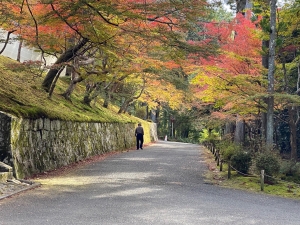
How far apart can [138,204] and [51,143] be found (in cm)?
562

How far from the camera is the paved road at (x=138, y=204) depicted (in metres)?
5.94

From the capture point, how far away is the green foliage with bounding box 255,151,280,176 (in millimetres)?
10938

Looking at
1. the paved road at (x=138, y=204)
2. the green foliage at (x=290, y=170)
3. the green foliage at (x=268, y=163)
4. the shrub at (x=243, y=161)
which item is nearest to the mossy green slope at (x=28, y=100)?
the paved road at (x=138, y=204)

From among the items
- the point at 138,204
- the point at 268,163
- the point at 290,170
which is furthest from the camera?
the point at 290,170

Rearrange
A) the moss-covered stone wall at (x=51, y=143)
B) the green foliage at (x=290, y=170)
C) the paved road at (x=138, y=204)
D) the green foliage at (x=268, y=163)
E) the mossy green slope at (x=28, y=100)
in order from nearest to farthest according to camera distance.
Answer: the paved road at (x=138, y=204), the moss-covered stone wall at (x=51, y=143), the mossy green slope at (x=28, y=100), the green foliage at (x=268, y=163), the green foliage at (x=290, y=170)

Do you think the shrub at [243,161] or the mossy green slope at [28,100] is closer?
the mossy green slope at [28,100]

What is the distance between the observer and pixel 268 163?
35.8 ft

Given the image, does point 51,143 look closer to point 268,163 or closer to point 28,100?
point 28,100

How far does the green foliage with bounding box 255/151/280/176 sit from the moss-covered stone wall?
265 inches

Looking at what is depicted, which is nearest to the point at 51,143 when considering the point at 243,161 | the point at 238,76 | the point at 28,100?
the point at 28,100

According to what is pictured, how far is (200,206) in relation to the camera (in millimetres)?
7191

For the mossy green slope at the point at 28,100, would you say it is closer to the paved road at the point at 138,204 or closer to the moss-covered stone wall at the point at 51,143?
the moss-covered stone wall at the point at 51,143

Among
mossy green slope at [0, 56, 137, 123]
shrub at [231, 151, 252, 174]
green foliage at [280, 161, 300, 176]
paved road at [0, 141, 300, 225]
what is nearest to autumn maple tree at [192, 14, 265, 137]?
shrub at [231, 151, 252, 174]

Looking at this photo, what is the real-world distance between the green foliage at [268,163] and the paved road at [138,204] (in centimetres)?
174
